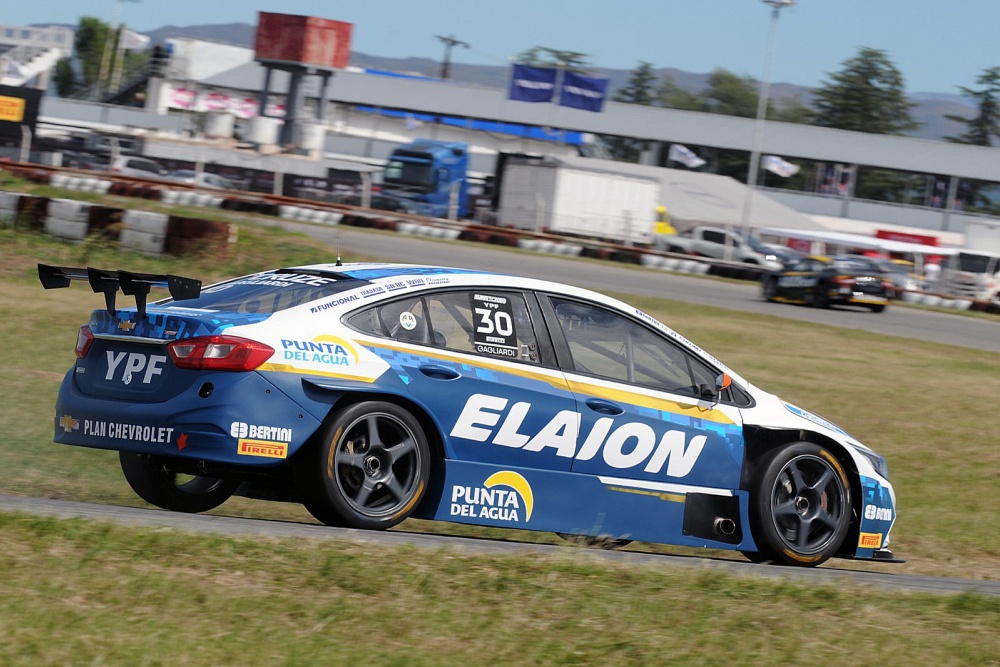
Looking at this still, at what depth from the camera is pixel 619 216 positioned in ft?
139

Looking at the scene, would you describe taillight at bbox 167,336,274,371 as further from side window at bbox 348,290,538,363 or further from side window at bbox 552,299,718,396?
side window at bbox 552,299,718,396

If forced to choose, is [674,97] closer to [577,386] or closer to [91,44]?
[91,44]

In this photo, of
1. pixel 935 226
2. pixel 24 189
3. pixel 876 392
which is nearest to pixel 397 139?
pixel 935 226

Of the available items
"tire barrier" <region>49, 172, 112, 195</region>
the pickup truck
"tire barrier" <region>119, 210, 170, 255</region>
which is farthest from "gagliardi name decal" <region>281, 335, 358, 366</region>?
the pickup truck

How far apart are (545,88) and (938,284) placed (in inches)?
900

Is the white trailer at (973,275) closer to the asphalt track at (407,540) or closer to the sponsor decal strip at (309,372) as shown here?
the asphalt track at (407,540)

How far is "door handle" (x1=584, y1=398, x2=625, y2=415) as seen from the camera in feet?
20.5

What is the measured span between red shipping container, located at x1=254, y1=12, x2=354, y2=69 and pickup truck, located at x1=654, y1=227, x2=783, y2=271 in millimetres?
23613

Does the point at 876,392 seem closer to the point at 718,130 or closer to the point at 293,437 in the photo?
the point at 293,437

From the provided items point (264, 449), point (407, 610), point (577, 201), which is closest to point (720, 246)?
point (577, 201)

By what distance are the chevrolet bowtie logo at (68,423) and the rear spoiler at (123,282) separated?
0.53 meters

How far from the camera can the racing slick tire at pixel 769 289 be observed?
27.7m

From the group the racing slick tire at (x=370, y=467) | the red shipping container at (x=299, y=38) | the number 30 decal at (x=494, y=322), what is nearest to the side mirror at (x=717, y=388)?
the number 30 decal at (x=494, y=322)

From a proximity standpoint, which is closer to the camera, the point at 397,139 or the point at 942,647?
→ the point at 942,647
